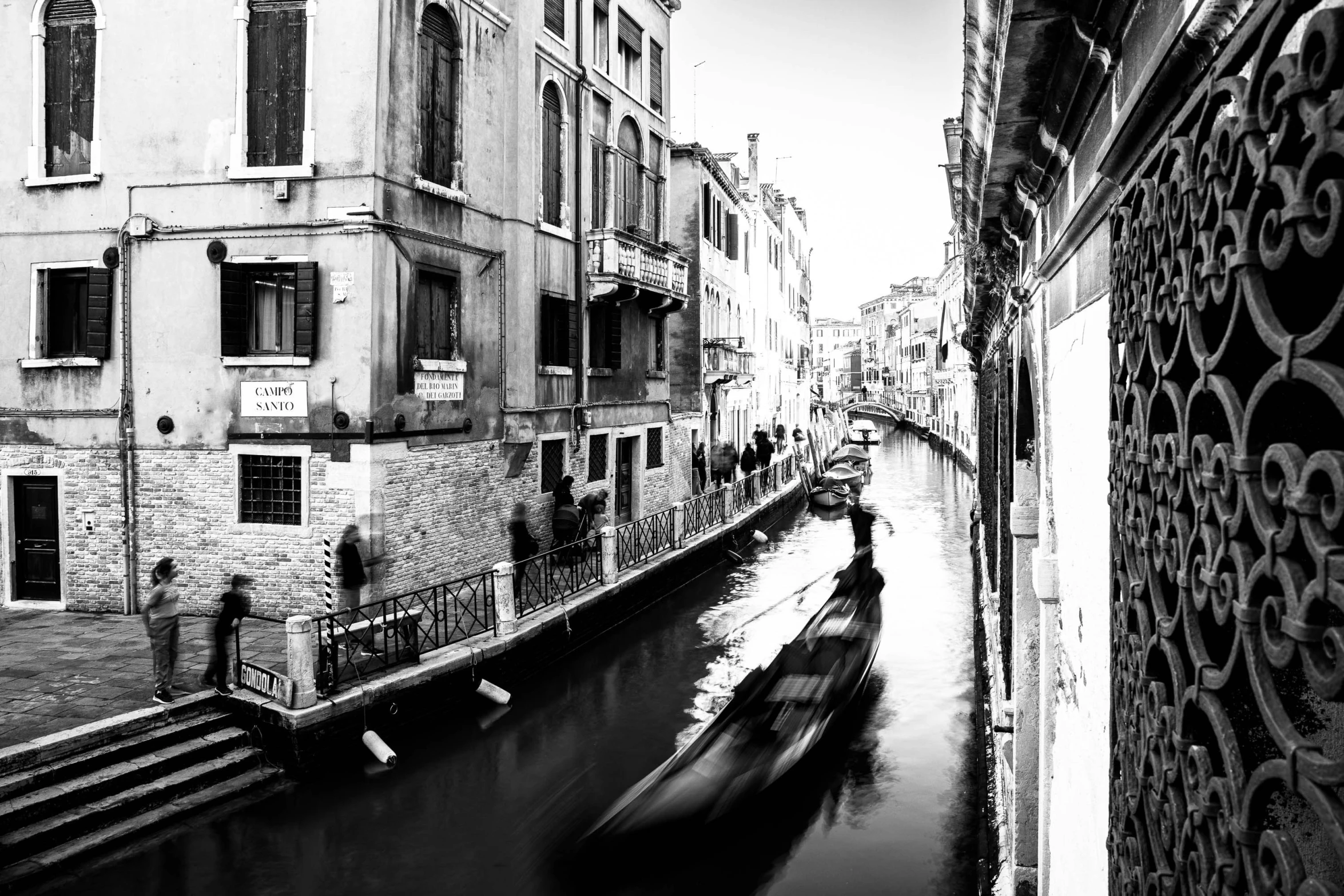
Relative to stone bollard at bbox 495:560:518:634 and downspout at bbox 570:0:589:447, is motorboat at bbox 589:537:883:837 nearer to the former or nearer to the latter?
stone bollard at bbox 495:560:518:634

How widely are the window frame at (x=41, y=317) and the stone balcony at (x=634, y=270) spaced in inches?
292

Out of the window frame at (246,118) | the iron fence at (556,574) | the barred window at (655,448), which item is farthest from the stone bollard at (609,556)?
the window frame at (246,118)

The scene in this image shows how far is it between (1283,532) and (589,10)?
1718cm

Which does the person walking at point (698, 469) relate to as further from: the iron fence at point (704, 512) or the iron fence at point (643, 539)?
the iron fence at point (643, 539)

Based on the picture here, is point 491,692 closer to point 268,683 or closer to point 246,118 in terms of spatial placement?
point 268,683

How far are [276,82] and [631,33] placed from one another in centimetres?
871

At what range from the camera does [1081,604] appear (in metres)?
3.60

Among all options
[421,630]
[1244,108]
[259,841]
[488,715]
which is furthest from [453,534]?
[1244,108]

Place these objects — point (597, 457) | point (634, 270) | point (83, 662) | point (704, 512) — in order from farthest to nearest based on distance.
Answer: point (704, 512) → point (597, 457) → point (634, 270) → point (83, 662)

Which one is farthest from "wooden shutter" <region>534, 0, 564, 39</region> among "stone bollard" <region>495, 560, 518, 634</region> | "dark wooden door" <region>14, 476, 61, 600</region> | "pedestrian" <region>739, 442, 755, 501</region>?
"pedestrian" <region>739, 442, 755, 501</region>

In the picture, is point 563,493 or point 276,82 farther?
point 563,493

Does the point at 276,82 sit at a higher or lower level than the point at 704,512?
higher

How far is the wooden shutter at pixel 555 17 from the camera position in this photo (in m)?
15.3

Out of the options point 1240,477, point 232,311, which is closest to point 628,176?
point 232,311
